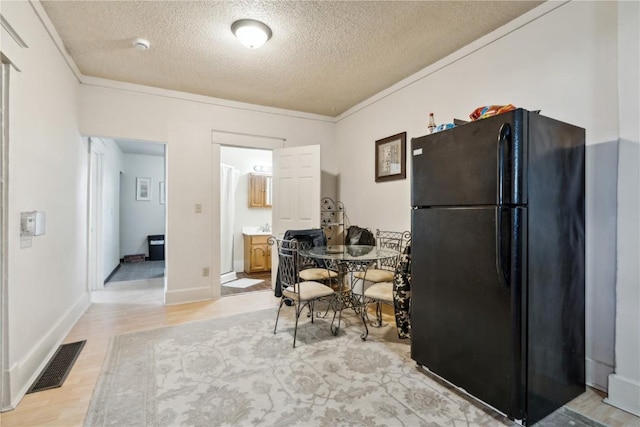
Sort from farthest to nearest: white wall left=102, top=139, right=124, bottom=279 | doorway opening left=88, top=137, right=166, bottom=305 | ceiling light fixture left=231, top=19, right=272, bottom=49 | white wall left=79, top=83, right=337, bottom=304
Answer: white wall left=102, top=139, right=124, bottom=279, doorway opening left=88, top=137, right=166, bottom=305, white wall left=79, top=83, right=337, bottom=304, ceiling light fixture left=231, top=19, right=272, bottom=49

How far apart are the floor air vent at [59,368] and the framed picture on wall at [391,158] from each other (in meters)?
3.47

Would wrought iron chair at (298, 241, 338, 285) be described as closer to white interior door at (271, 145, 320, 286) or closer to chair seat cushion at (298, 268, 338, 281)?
chair seat cushion at (298, 268, 338, 281)

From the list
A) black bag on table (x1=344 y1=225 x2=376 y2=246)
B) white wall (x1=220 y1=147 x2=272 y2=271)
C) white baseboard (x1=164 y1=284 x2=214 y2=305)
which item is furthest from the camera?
white wall (x1=220 y1=147 x2=272 y2=271)

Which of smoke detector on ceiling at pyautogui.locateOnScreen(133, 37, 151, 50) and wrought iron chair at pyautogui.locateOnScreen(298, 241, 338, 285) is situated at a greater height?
smoke detector on ceiling at pyautogui.locateOnScreen(133, 37, 151, 50)

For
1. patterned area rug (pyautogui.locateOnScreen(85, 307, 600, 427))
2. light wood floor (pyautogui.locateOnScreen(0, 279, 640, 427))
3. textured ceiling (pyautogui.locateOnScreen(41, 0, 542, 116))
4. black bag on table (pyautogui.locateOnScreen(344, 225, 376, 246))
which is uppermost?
textured ceiling (pyautogui.locateOnScreen(41, 0, 542, 116))

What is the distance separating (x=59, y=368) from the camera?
220cm

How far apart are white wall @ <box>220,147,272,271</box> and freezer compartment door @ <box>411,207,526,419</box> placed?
4217 millimetres

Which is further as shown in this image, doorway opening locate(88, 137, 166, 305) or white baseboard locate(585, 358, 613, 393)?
doorway opening locate(88, 137, 166, 305)

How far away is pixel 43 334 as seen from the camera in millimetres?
2320

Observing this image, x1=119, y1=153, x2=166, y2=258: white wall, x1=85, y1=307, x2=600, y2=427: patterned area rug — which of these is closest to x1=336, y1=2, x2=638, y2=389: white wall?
x1=85, y1=307, x2=600, y2=427: patterned area rug

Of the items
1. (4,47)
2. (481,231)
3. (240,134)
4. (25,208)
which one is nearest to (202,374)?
(25,208)

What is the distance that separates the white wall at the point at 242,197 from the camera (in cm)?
572

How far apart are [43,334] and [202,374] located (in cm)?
134

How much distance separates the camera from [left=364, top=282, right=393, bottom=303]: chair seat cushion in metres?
2.64
